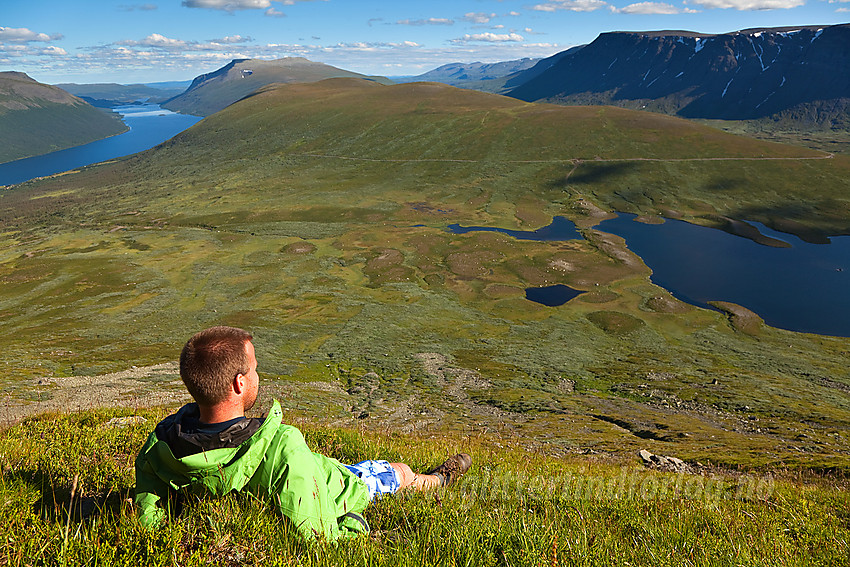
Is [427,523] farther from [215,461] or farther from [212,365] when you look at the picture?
[212,365]

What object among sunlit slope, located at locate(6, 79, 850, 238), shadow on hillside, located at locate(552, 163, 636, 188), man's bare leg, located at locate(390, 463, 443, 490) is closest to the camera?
man's bare leg, located at locate(390, 463, 443, 490)

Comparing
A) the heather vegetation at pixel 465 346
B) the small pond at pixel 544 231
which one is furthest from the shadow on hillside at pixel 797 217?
the small pond at pixel 544 231

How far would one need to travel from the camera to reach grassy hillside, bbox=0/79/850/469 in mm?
36406

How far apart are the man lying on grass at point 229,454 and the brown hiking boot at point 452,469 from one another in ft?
8.44

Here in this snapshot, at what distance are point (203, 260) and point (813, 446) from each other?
326ft

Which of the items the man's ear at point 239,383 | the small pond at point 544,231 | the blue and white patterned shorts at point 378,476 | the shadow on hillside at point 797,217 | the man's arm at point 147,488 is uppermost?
the man's ear at point 239,383

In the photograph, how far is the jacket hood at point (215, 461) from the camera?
4668 mm

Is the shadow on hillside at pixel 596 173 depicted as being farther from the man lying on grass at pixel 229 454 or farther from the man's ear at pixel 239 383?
the man's ear at pixel 239 383

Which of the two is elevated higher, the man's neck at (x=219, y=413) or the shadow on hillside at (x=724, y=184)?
the man's neck at (x=219, y=413)

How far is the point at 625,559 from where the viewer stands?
451 cm

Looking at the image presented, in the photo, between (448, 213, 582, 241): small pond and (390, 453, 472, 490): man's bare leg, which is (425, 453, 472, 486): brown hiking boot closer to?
(390, 453, 472, 490): man's bare leg

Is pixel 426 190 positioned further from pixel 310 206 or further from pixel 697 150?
pixel 697 150

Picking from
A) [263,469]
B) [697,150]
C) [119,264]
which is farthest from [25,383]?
[697,150]

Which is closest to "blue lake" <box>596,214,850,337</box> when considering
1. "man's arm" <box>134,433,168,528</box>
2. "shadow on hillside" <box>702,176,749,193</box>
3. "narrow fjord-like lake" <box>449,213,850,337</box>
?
"narrow fjord-like lake" <box>449,213,850,337</box>
